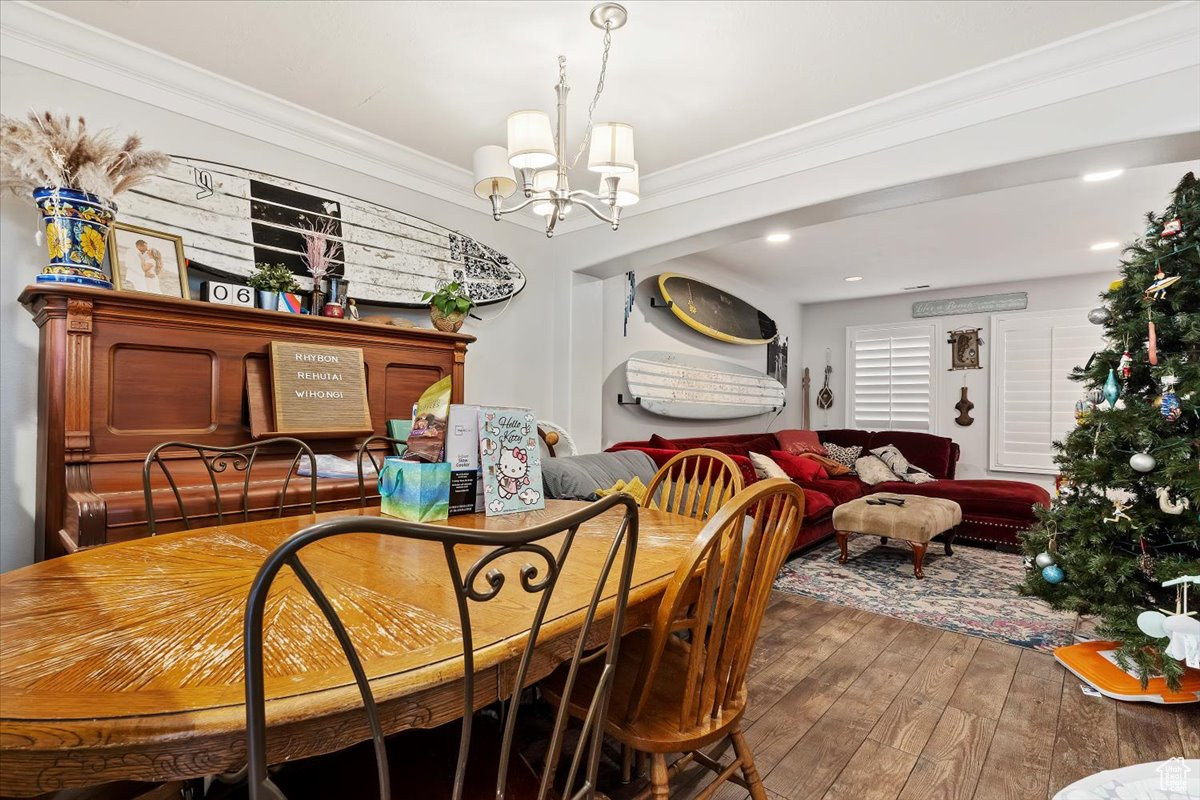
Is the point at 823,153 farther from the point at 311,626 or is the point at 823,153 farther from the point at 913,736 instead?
the point at 311,626

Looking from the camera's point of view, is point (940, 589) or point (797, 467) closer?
point (940, 589)

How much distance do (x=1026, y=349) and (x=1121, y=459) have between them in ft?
14.9

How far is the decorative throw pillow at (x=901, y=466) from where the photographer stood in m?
5.59

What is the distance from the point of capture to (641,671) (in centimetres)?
108

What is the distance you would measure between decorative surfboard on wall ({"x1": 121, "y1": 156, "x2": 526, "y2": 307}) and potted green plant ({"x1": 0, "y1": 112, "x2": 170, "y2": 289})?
1.31 ft

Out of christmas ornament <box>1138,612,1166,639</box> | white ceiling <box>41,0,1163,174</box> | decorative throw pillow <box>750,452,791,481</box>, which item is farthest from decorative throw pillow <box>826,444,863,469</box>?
christmas ornament <box>1138,612,1166,639</box>

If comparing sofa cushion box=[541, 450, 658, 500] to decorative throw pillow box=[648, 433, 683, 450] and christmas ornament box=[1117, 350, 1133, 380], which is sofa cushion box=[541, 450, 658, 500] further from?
christmas ornament box=[1117, 350, 1133, 380]

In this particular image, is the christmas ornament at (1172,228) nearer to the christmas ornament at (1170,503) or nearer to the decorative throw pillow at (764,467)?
the christmas ornament at (1170,503)

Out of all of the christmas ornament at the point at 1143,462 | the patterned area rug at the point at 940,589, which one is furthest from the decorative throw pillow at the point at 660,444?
the christmas ornament at the point at 1143,462

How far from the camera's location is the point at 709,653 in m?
1.11

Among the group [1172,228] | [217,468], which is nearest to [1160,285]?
[1172,228]

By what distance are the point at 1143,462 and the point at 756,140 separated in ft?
7.32

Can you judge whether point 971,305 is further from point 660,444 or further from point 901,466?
point 660,444

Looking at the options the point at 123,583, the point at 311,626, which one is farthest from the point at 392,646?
the point at 123,583
